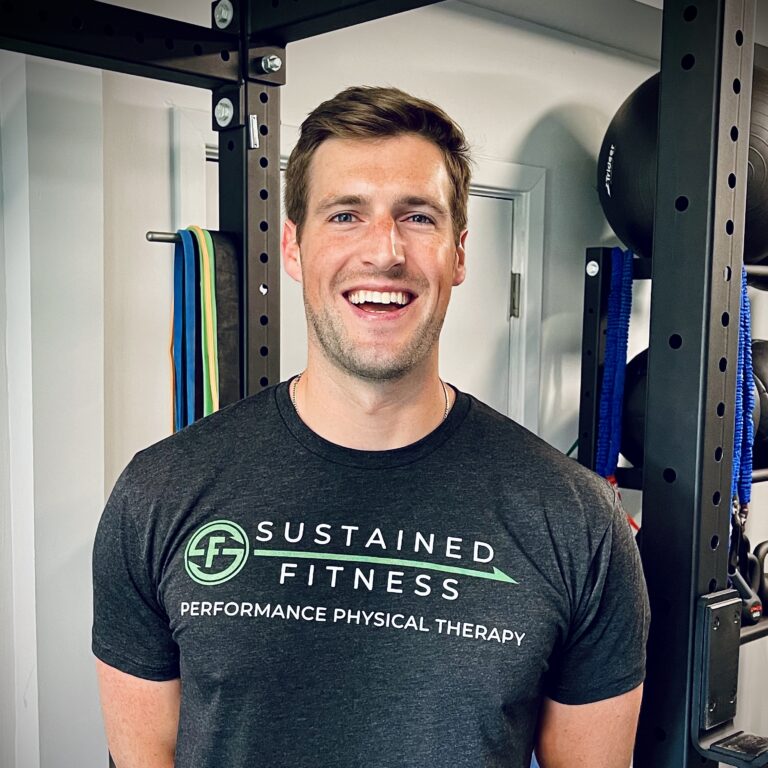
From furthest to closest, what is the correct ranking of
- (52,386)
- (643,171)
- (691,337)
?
(643,171) < (52,386) < (691,337)

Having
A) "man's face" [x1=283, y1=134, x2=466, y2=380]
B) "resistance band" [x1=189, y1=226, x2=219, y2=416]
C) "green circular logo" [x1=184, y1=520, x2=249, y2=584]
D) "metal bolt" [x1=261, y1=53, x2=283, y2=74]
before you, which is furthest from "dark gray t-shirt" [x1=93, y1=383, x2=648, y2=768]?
"metal bolt" [x1=261, y1=53, x2=283, y2=74]

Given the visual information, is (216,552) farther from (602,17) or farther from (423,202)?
(602,17)

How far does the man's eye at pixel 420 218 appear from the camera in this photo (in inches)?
46.3

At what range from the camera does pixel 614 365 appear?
2.19 meters

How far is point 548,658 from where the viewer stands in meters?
1.12

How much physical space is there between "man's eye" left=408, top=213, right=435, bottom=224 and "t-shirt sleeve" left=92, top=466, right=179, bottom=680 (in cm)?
48

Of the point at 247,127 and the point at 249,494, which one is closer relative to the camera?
the point at 249,494

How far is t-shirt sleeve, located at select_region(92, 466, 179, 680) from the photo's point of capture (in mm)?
1160

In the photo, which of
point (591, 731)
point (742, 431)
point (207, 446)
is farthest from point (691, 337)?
point (207, 446)

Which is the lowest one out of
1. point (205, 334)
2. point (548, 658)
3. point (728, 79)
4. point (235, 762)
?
point (235, 762)

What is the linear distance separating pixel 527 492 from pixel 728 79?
0.53 meters

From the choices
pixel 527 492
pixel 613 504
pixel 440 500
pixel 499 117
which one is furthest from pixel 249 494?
pixel 499 117

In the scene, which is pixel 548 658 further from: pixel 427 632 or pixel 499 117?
pixel 499 117

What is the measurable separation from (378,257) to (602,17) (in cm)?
184
